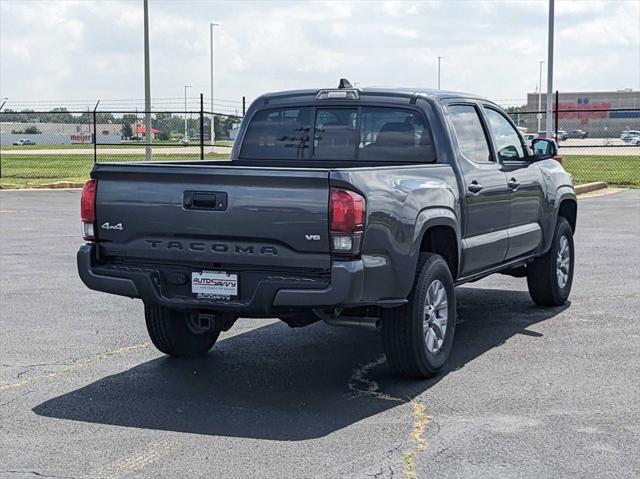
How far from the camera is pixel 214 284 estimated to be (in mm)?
6379

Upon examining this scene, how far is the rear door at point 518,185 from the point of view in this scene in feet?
28.0

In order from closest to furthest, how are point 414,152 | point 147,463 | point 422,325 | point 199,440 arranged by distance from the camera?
1. point 147,463
2. point 199,440
3. point 422,325
4. point 414,152

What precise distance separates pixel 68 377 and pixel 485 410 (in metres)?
2.83

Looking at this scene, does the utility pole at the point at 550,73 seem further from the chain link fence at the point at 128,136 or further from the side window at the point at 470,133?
the side window at the point at 470,133

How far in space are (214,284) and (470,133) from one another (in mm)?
2756

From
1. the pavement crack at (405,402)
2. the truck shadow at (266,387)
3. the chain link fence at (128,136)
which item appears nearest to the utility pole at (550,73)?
the chain link fence at (128,136)

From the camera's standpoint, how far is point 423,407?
20.5ft

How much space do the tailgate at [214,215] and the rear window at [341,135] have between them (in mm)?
1648

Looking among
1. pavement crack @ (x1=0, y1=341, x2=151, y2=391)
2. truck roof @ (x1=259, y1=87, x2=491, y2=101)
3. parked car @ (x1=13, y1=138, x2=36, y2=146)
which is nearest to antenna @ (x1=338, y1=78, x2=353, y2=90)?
truck roof @ (x1=259, y1=87, x2=491, y2=101)

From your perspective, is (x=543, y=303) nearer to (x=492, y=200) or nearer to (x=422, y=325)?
(x=492, y=200)

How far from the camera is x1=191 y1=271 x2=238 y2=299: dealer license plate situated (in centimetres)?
632

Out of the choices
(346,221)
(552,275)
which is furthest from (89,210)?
(552,275)

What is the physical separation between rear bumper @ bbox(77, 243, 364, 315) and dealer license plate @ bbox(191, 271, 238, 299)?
47mm

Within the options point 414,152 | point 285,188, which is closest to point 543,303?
point 414,152
